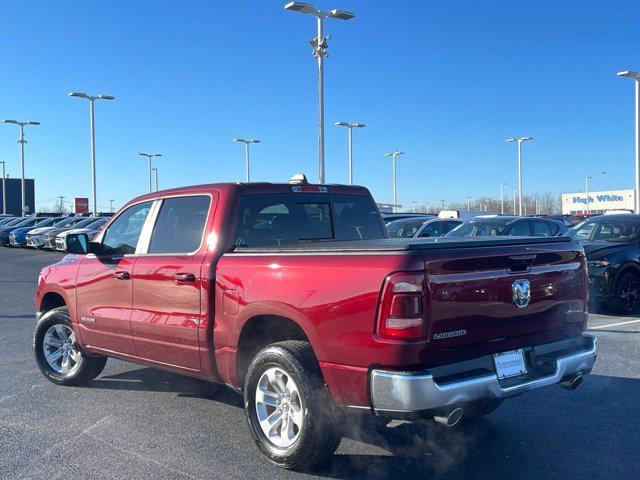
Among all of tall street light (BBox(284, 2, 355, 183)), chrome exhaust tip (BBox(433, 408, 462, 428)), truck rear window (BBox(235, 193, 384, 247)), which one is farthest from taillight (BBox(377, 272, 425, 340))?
tall street light (BBox(284, 2, 355, 183))

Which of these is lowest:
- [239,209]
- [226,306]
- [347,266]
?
[226,306]

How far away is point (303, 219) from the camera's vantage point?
5.43 metres

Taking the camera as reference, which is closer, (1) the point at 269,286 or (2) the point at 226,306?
(1) the point at 269,286

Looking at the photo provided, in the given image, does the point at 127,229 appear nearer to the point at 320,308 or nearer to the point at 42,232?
→ the point at 320,308

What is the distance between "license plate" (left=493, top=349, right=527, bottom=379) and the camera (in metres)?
3.97

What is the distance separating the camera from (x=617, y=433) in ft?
15.9

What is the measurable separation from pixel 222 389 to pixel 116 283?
1.51 metres

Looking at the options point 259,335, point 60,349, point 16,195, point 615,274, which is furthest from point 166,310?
point 16,195

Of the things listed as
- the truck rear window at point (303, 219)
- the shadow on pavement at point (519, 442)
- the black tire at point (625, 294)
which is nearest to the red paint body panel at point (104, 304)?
the shadow on pavement at point (519, 442)

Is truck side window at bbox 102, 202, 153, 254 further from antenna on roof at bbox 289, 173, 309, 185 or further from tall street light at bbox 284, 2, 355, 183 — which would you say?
tall street light at bbox 284, 2, 355, 183

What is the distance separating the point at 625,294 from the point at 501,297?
7.26m

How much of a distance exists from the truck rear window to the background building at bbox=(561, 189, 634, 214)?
297 ft

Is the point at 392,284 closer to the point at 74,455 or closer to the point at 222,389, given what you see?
the point at 74,455

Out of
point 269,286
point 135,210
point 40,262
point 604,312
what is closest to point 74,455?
point 269,286
